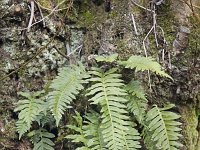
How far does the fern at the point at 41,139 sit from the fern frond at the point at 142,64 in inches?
32.9

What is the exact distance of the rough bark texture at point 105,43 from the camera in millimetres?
3355

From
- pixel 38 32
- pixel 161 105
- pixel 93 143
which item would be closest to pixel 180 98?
pixel 161 105

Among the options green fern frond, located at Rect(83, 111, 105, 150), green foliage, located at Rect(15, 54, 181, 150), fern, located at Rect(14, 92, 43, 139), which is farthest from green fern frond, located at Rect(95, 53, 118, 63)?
fern, located at Rect(14, 92, 43, 139)

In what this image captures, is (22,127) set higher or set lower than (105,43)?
lower

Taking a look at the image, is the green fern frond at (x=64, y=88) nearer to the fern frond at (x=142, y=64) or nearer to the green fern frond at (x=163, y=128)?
the fern frond at (x=142, y=64)

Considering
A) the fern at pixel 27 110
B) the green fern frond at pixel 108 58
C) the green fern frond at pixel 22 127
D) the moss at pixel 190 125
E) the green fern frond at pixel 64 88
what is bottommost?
the moss at pixel 190 125

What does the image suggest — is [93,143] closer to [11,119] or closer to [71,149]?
[71,149]

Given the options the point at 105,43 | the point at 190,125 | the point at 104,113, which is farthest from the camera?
the point at 105,43

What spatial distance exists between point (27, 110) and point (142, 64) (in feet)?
3.19

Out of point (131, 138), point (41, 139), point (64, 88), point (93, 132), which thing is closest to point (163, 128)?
point (131, 138)

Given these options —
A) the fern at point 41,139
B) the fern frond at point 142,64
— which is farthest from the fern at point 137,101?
the fern at point 41,139

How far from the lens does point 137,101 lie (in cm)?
313

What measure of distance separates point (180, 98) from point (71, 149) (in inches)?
41.1

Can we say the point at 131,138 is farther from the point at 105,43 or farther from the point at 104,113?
the point at 105,43
